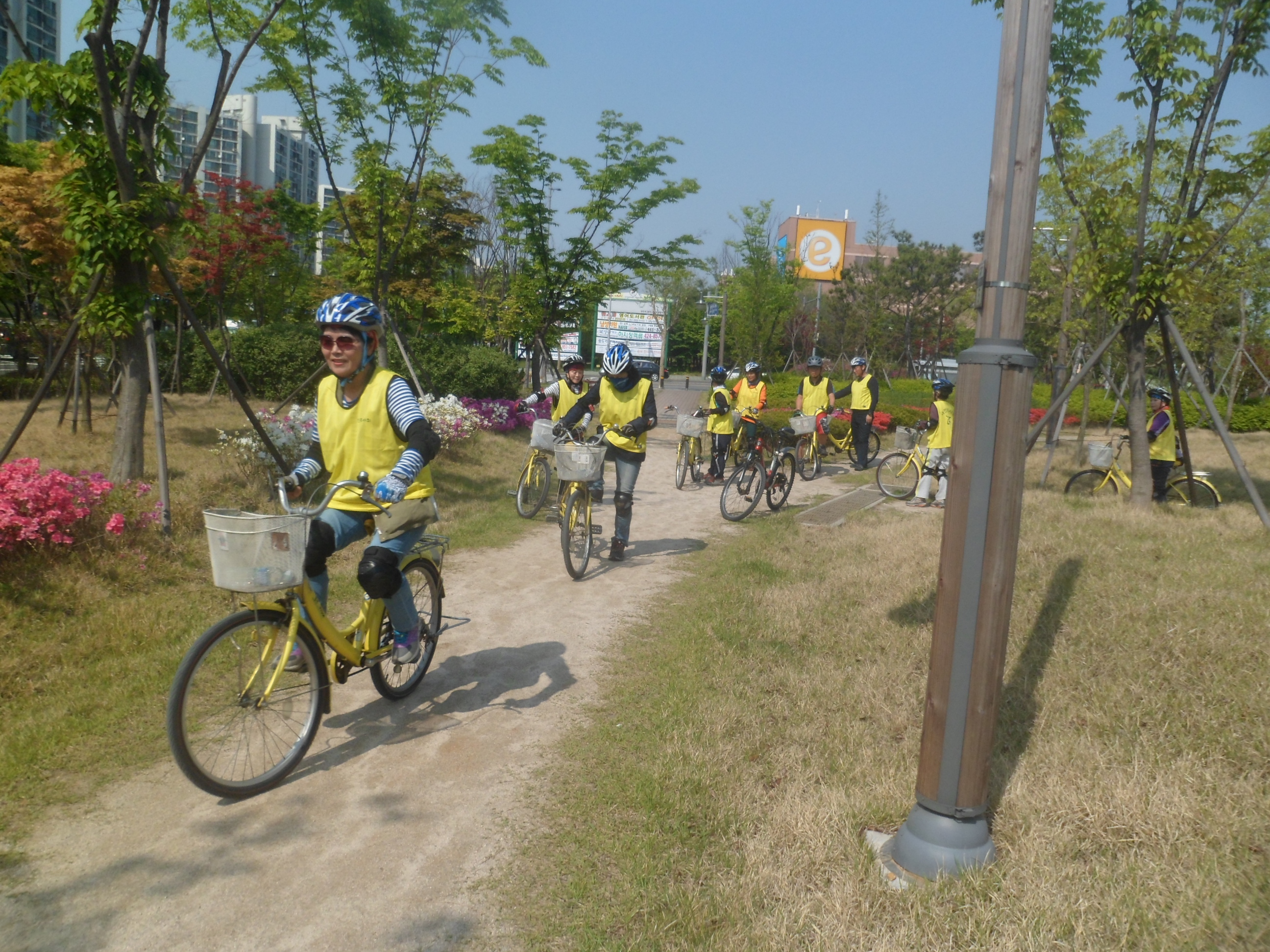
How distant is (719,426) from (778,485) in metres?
2.19

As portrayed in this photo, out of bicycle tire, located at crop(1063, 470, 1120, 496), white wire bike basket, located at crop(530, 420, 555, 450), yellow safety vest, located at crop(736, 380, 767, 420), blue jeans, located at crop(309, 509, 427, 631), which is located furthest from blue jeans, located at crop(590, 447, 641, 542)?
bicycle tire, located at crop(1063, 470, 1120, 496)

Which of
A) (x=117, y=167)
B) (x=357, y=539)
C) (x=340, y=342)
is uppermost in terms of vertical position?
(x=117, y=167)

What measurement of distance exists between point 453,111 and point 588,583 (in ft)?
28.6

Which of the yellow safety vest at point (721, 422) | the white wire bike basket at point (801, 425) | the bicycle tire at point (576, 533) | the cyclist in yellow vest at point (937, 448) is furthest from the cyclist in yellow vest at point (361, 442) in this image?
the white wire bike basket at point (801, 425)

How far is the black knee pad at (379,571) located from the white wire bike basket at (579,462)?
3.39 metres

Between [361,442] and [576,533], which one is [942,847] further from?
[576,533]

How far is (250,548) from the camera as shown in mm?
3287

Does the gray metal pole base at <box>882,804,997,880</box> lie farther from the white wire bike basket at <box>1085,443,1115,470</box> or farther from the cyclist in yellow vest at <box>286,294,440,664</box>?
the white wire bike basket at <box>1085,443,1115,470</box>

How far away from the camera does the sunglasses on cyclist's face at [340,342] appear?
406 cm

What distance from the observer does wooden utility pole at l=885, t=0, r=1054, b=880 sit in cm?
296

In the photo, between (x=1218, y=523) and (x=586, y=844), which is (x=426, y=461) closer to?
(x=586, y=844)

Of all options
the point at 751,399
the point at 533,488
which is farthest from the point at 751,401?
the point at 533,488

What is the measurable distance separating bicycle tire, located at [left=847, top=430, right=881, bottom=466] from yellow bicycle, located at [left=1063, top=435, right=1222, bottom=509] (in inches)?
234

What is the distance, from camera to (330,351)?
407 centimetres
